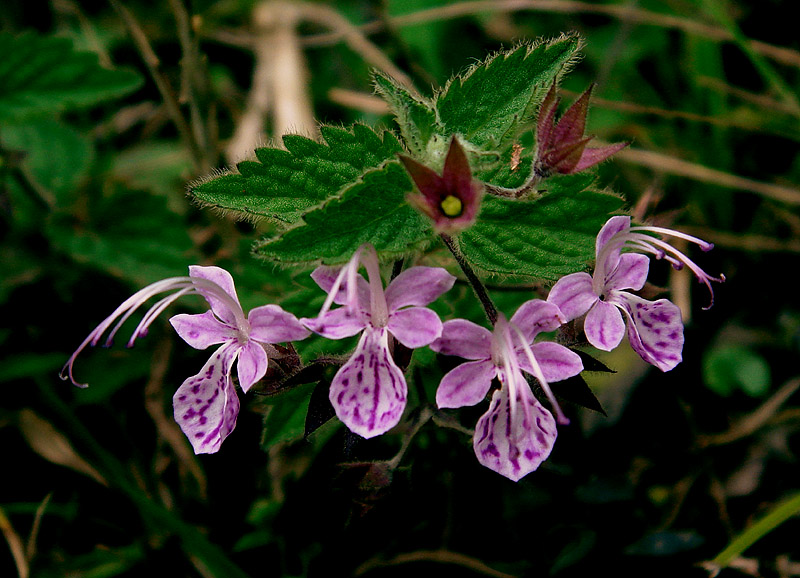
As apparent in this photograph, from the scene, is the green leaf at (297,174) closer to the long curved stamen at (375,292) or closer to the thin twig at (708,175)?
the long curved stamen at (375,292)

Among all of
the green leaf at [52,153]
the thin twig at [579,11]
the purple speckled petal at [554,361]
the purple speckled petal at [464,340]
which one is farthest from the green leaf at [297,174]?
the thin twig at [579,11]

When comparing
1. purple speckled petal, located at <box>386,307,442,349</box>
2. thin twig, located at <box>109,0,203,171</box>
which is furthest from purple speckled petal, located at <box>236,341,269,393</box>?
thin twig, located at <box>109,0,203,171</box>

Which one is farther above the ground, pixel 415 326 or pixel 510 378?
pixel 415 326

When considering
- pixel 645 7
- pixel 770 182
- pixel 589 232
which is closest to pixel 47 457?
pixel 589 232

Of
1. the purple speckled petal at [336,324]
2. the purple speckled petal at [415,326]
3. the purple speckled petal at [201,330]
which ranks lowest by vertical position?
the purple speckled petal at [415,326]

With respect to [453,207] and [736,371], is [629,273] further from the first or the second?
[736,371]

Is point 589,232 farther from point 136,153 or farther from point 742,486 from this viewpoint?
point 136,153

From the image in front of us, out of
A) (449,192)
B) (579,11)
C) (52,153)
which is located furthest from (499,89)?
(52,153)
